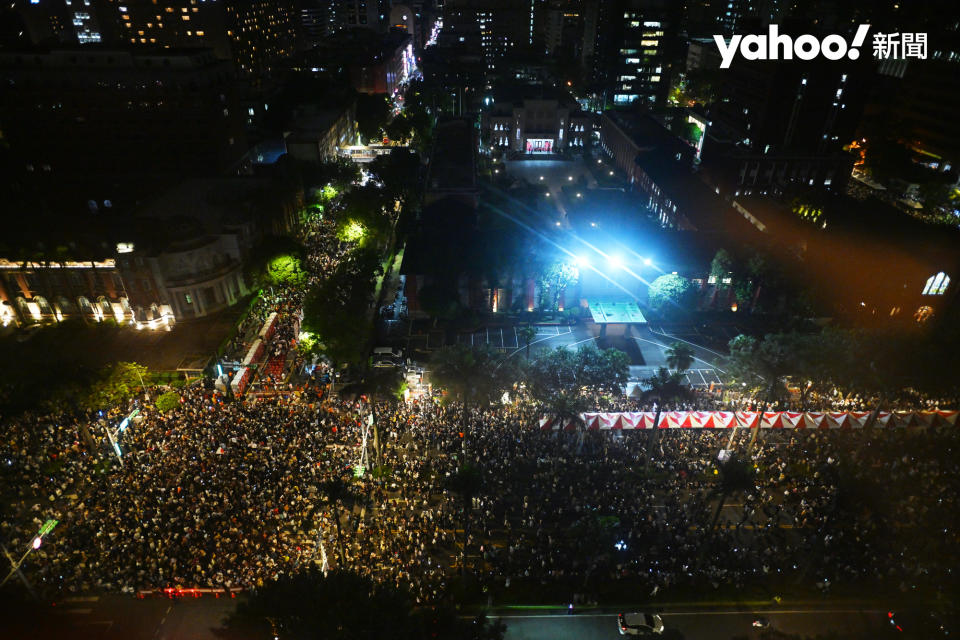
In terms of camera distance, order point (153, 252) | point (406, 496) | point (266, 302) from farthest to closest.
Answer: point (266, 302) → point (153, 252) → point (406, 496)

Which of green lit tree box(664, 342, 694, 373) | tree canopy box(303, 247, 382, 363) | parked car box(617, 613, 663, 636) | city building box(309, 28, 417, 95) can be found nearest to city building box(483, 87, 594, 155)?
city building box(309, 28, 417, 95)

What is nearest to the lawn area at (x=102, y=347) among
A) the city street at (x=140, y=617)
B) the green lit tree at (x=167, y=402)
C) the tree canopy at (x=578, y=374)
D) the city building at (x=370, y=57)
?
the green lit tree at (x=167, y=402)

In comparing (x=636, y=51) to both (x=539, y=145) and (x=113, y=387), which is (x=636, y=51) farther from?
(x=113, y=387)

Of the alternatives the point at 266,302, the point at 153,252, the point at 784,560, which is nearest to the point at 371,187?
the point at 266,302

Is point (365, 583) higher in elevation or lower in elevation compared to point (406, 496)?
higher

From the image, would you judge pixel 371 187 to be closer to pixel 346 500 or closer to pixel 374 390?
pixel 374 390

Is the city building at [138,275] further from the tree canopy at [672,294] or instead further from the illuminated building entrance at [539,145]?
the illuminated building entrance at [539,145]

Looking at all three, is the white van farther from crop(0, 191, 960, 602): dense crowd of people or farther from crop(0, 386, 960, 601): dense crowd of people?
crop(0, 386, 960, 601): dense crowd of people
